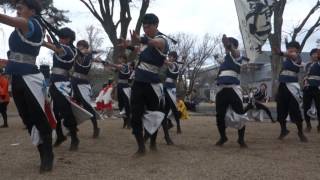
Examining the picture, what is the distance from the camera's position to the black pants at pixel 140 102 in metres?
7.68

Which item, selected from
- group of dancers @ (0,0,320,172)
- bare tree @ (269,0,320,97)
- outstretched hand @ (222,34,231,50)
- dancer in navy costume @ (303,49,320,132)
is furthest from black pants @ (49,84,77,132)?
bare tree @ (269,0,320,97)

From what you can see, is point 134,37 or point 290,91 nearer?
point 134,37

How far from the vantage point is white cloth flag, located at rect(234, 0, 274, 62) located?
32.8 feet

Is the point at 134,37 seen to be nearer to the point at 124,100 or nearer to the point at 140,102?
the point at 140,102

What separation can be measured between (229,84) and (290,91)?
1.83 m

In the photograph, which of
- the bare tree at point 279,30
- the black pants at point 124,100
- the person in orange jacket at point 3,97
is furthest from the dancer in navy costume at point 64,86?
the bare tree at point 279,30

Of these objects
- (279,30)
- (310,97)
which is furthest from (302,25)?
(310,97)

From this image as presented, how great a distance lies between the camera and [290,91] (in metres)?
10.1

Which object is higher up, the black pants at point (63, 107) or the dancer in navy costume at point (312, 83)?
the dancer in navy costume at point (312, 83)

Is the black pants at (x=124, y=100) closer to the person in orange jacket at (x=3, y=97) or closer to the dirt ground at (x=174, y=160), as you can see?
the dirt ground at (x=174, y=160)

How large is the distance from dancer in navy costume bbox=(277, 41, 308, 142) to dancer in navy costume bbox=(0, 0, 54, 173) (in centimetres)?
543

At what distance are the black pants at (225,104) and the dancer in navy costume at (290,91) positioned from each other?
64.5 inches

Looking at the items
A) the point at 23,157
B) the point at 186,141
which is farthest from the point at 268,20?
the point at 23,157

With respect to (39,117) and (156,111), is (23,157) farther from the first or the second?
(156,111)
